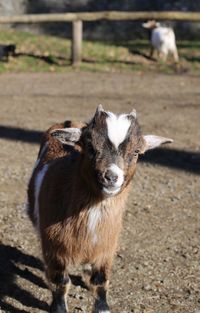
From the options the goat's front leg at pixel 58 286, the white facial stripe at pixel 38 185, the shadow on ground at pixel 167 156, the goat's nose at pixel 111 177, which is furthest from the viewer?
the shadow on ground at pixel 167 156

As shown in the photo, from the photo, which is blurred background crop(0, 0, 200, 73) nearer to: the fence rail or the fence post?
the fence post

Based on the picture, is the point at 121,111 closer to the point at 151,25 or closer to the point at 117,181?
the point at 151,25

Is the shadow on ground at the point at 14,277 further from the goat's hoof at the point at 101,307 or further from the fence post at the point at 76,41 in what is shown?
the fence post at the point at 76,41

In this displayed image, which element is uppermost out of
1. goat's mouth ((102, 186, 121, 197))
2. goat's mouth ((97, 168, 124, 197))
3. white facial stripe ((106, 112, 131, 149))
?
white facial stripe ((106, 112, 131, 149))

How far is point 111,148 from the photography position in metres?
3.74

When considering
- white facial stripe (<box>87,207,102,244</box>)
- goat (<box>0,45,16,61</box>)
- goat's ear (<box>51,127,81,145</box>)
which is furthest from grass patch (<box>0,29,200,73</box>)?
white facial stripe (<box>87,207,102,244</box>)

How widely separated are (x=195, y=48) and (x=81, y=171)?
1477 cm

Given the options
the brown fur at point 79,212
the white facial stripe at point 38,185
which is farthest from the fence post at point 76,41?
the brown fur at point 79,212

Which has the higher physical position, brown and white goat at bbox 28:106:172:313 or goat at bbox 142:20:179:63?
brown and white goat at bbox 28:106:172:313

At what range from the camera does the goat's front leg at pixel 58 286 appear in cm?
434

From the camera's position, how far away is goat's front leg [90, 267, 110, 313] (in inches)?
175

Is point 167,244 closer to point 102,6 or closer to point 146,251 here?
point 146,251

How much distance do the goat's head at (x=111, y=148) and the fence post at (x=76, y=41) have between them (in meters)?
11.4

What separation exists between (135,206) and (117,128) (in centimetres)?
314
